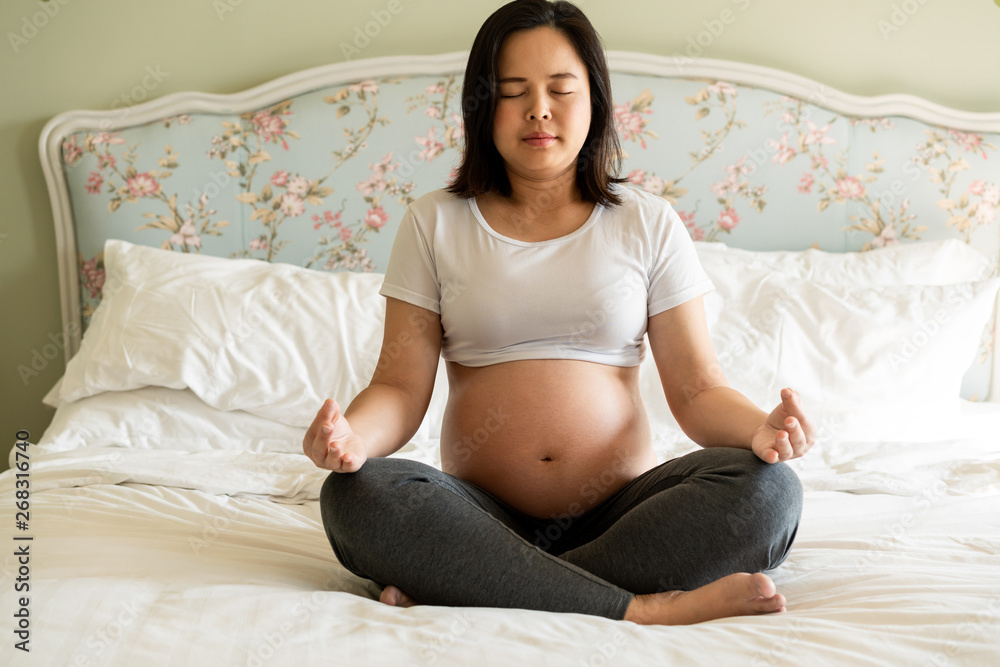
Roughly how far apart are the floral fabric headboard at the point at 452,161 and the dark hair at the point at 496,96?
87 cm

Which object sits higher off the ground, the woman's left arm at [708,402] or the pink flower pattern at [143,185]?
the pink flower pattern at [143,185]

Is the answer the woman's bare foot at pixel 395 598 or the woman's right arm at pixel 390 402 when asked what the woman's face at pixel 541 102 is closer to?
the woman's right arm at pixel 390 402

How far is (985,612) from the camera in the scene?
2.31 feet

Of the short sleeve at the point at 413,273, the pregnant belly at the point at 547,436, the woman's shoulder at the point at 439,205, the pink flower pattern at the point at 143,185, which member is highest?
the woman's shoulder at the point at 439,205

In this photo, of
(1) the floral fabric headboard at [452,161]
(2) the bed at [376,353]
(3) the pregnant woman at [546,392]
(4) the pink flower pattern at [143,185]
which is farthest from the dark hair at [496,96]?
(4) the pink flower pattern at [143,185]

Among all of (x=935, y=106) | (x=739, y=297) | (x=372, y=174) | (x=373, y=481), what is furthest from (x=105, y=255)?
(x=935, y=106)

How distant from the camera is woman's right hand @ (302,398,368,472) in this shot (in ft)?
2.72

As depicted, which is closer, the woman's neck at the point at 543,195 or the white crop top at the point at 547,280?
the white crop top at the point at 547,280

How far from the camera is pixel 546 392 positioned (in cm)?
102

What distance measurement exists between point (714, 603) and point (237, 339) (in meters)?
1.17

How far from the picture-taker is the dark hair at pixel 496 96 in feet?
3.56

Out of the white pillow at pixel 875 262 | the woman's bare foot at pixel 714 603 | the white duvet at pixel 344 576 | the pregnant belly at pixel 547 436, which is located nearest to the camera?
the white duvet at pixel 344 576

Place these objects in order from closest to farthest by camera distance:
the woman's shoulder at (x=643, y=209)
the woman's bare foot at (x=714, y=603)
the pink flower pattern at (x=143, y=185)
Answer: the woman's bare foot at (x=714, y=603)
the woman's shoulder at (x=643, y=209)
the pink flower pattern at (x=143, y=185)

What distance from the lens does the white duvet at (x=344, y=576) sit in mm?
662
